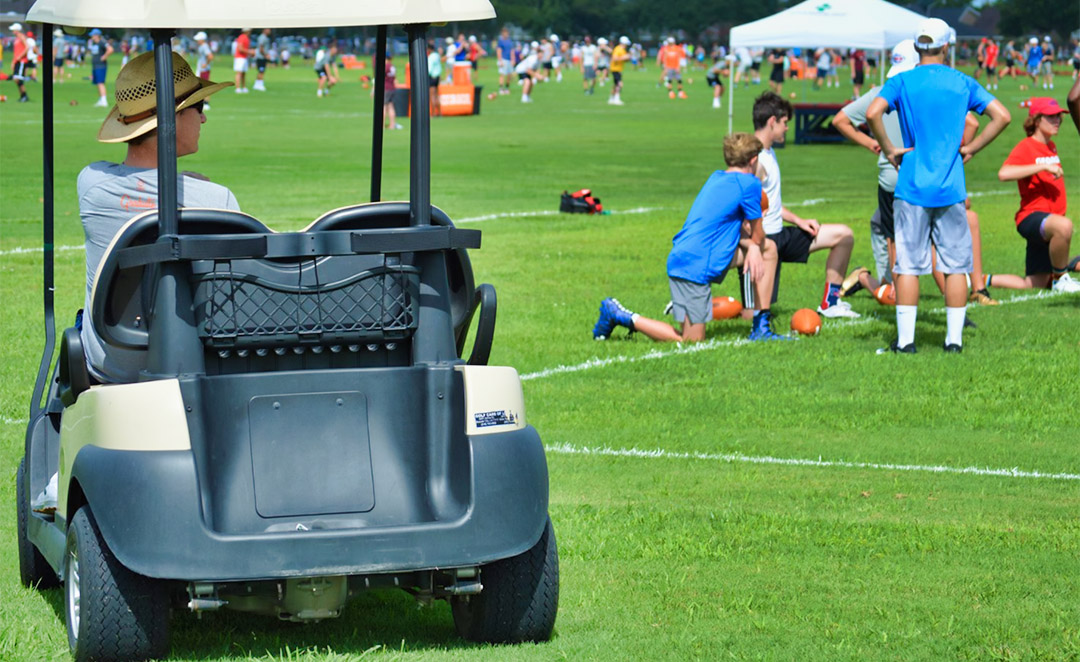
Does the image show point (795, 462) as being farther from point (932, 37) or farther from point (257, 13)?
point (257, 13)

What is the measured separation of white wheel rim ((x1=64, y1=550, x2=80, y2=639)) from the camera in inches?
185

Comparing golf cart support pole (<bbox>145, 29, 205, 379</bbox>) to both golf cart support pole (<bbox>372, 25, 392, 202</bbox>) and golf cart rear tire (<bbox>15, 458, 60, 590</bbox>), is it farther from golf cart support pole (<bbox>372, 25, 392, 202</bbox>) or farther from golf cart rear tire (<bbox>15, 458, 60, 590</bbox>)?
golf cart support pole (<bbox>372, 25, 392, 202</bbox>)

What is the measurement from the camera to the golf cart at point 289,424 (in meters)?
4.44

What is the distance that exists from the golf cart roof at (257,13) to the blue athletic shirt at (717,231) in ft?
21.8

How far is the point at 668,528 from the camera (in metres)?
6.50

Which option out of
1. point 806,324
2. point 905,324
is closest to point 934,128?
point 905,324

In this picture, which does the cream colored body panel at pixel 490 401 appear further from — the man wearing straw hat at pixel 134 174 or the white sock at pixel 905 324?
the white sock at pixel 905 324

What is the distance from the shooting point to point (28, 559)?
5.70 meters

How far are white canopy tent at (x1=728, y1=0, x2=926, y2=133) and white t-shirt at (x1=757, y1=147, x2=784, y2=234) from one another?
62.8 feet

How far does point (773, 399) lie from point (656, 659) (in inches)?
188

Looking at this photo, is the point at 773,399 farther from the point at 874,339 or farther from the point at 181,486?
the point at 181,486

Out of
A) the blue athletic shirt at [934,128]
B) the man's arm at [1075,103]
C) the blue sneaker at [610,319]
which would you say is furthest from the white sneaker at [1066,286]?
the blue sneaker at [610,319]

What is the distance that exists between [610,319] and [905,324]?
2044 mm

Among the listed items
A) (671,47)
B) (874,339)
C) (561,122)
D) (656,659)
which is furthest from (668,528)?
(671,47)
